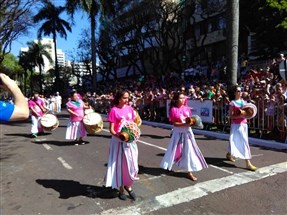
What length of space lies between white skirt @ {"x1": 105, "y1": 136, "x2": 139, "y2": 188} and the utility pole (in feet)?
28.2

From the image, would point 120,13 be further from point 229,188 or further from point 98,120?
point 229,188

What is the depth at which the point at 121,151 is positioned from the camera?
5379 millimetres


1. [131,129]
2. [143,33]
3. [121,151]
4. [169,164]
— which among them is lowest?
[169,164]

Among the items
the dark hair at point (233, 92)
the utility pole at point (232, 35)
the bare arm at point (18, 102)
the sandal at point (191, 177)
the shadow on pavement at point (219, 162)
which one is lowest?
the sandal at point (191, 177)

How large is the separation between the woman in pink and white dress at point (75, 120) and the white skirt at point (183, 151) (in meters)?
4.88

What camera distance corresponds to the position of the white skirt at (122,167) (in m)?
5.32

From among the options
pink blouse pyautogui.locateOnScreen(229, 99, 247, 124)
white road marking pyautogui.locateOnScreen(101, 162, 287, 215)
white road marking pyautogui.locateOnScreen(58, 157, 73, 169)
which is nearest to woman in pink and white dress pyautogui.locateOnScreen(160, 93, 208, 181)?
white road marking pyautogui.locateOnScreen(101, 162, 287, 215)

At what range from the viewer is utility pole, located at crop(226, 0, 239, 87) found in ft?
41.4

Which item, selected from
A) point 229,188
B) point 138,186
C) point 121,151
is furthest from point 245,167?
point 121,151

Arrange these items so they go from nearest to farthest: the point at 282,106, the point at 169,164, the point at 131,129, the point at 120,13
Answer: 1. the point at 131,129
2. the point at 169,164
3. the point at 282,106
4. the point at 120,13

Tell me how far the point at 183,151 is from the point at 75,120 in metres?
5.33

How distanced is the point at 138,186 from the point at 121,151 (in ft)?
3.47

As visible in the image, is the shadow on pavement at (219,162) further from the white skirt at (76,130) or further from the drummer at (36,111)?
the drummer at (36,111)

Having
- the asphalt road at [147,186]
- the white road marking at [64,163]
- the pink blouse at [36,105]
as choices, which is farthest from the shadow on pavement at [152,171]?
the pink blouse at [36,105]
